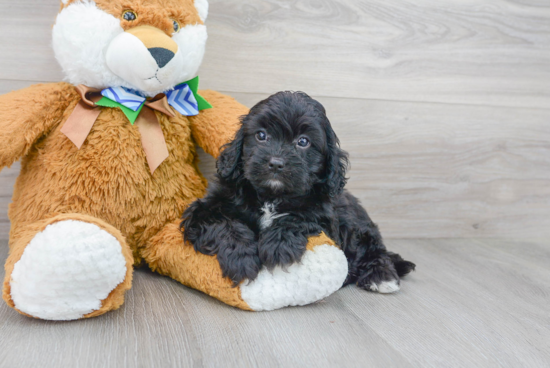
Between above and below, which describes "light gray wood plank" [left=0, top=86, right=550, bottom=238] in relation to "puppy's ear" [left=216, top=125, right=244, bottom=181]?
below

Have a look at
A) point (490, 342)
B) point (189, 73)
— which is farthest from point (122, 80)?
point (490, 342)

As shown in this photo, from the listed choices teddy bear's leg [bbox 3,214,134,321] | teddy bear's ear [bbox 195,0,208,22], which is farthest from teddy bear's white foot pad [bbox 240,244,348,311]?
teddy bear's ear [bbox 195,0,208,22]

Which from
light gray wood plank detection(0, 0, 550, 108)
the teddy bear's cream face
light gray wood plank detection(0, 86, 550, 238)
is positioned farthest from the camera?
light gray wood plank detection(0, 86, 550, 238)

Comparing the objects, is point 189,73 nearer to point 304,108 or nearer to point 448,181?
point 304,108

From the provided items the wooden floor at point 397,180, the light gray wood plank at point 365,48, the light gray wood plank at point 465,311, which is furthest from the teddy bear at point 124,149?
the light gray wood plank at point 365,48

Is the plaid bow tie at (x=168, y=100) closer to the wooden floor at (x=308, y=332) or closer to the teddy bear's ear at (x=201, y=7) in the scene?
the teddy bear's ear at (x=201, y=7)

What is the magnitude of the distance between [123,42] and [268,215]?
71 cm

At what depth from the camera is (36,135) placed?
1.45 meters

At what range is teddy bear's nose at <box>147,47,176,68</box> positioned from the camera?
4.61 feet

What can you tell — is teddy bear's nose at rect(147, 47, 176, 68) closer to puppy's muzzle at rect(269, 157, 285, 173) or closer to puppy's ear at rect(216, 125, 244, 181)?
puppy's ear at rect(216, 125, 244, 181)

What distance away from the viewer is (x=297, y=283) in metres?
1.37

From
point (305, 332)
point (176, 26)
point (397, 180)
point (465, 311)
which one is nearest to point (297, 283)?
point (305, 332)

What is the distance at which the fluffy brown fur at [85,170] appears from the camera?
143cm

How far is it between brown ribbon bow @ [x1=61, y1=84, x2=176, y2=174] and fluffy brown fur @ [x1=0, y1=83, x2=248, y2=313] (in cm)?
3
